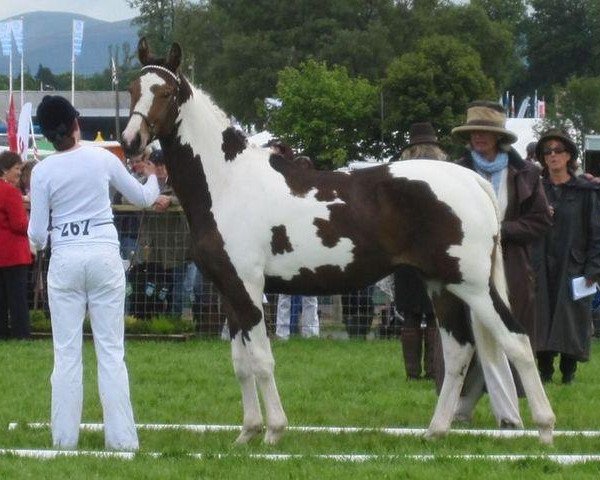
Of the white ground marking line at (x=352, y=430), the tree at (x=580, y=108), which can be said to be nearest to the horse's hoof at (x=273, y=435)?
the white ground marking line at (x=352, y=430)

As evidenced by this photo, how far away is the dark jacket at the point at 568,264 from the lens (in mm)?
13430

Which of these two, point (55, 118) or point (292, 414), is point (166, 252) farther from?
point (55, 118)

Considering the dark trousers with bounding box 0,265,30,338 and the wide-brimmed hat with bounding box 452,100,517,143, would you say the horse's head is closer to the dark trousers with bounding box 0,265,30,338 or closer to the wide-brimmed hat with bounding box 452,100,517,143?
the wide-brimmed hat with bounding box 452,100,517,143

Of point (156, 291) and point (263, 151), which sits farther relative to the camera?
point (156, 291)

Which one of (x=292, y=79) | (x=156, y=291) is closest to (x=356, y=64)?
(x=292, y=79)

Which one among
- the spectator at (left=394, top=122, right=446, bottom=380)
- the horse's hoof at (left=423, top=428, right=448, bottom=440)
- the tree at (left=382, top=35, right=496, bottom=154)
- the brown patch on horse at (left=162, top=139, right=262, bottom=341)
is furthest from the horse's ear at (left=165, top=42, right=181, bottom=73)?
the tree at (left=382, top=35, right=496, bottom=154)

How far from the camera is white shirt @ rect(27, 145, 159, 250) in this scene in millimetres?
9375

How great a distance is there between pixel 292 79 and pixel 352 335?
42.4 meters

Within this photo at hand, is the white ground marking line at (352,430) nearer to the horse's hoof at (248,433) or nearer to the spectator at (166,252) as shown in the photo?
the horse's hoof at (248,433)

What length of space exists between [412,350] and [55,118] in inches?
221

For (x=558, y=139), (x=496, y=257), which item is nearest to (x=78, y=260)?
(x=496, y=257)

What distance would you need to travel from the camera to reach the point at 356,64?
251 ft

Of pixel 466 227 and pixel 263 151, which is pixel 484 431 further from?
pixel 263 151

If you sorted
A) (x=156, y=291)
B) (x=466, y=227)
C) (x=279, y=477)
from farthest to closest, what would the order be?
(x=156, y=291) → (x=466, y=227) → (x=279, y=477)
